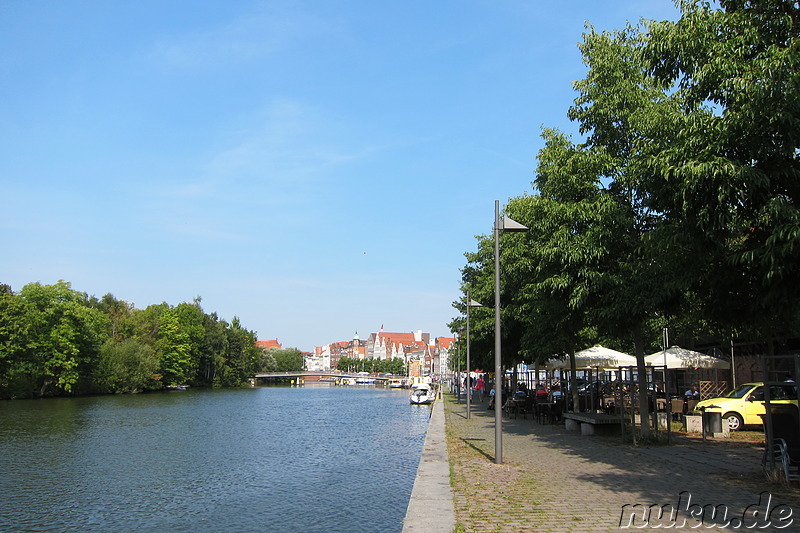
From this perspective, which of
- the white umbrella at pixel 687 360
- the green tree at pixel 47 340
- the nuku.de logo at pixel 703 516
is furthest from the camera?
the green tree at pixel 47 340

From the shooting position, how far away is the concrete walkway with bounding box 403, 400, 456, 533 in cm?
820

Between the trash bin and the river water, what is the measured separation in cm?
814

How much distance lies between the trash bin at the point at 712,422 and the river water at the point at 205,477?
814 centimetres

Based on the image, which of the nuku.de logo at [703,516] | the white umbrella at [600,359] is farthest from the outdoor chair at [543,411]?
the nuku.de logo at [703,516]

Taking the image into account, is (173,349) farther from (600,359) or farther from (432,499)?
(432,499)

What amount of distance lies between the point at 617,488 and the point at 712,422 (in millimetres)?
9025

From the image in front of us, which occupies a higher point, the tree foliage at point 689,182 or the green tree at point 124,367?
the tree foliage at point 689,182

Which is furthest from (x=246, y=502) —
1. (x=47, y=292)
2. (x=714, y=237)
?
(x=47, y=292)

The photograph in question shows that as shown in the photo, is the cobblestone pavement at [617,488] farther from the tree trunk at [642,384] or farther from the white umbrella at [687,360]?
the white umbrella at [687,360]

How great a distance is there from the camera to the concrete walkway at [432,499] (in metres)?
8.20

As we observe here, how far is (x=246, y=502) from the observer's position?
47.0ft

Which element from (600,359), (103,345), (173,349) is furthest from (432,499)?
(173,349)

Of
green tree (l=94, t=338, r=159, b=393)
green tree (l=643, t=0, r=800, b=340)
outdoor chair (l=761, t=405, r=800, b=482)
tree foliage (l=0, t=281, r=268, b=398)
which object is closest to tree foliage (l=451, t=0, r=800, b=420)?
green tree (l=643, t=0, r=800, b=340)

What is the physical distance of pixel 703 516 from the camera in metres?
8.44
